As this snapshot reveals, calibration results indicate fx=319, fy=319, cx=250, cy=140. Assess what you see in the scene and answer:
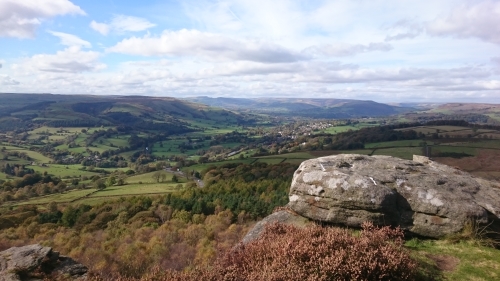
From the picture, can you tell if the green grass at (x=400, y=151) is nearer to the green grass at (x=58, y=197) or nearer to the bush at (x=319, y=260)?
the green grass at (x=58, y=197)

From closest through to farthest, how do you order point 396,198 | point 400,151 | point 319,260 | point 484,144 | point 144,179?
point 319,260 → point 396,198 → point 400,151 → point 484,144 → point 144,179

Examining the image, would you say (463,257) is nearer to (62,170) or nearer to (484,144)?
Result: (484,144)

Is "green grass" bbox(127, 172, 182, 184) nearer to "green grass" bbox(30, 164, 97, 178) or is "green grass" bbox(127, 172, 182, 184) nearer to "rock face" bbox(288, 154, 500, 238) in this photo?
"green grass" bbox(30, 164, 97, 178)

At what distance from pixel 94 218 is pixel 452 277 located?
264 feet

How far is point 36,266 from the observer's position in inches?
423

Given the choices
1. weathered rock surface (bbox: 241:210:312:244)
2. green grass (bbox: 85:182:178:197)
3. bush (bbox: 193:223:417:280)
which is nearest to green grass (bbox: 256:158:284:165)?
green grass (bbox: 85:182:178:197)

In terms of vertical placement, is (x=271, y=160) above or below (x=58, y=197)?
above

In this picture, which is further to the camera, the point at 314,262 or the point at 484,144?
the point at 484,144

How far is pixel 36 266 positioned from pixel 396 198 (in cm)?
1362

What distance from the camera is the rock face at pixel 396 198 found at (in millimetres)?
12656

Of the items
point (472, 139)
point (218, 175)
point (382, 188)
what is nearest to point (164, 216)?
point (218, 175)

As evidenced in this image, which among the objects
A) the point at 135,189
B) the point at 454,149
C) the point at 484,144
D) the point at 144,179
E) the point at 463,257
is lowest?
the point at 144,179

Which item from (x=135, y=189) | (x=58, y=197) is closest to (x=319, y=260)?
(x=135, y=189)

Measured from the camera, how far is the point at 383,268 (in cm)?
815
